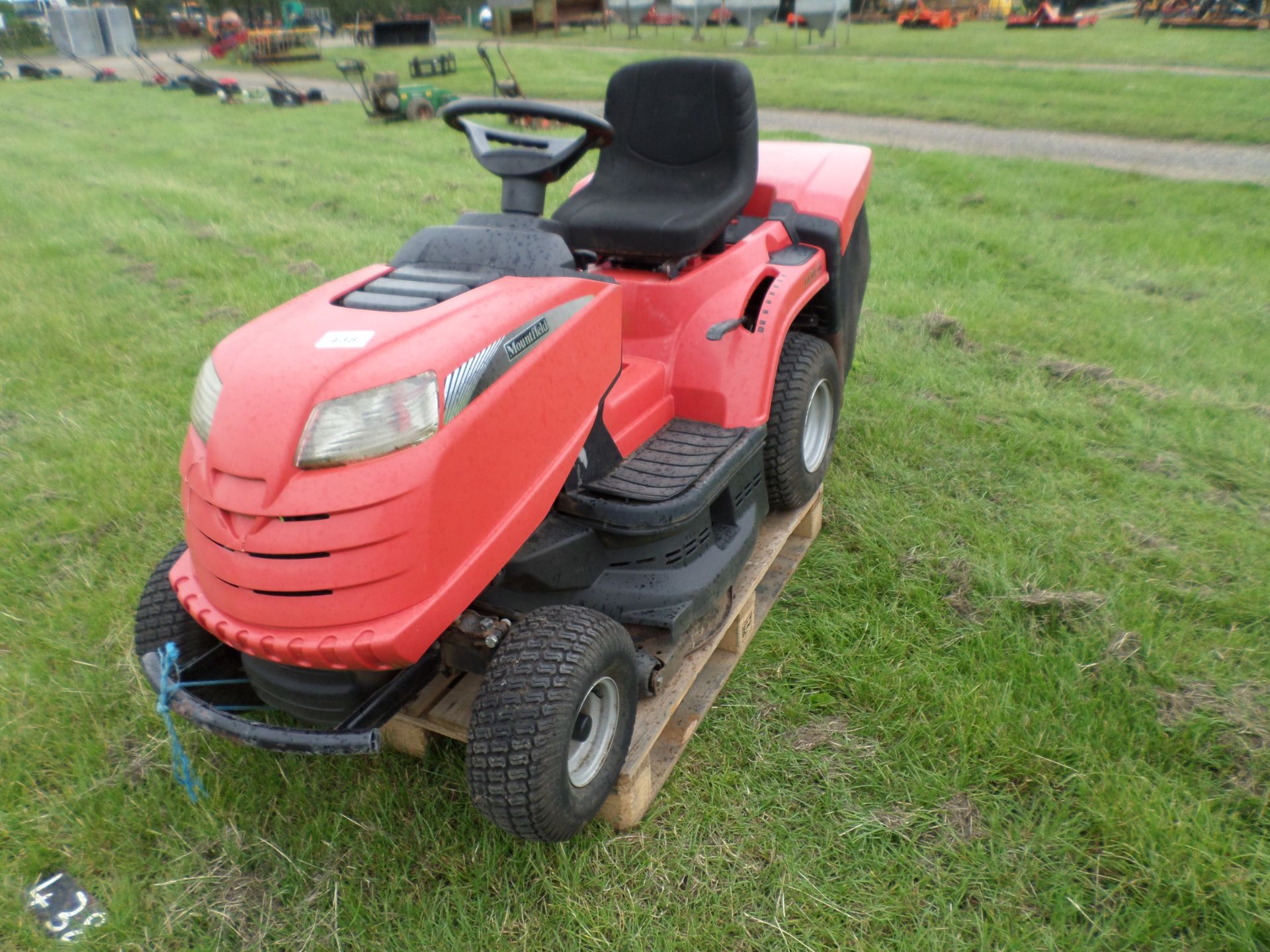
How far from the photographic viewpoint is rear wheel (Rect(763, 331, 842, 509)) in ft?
8.34

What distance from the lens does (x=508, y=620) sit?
72.2 inches

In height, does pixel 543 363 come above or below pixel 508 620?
above

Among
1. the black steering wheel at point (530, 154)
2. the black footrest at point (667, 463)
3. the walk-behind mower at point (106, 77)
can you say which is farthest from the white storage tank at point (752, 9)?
the black footrest at point (667, 463)

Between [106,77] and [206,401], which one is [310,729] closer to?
[206,401]

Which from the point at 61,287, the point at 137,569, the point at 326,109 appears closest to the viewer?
the point at 137,569

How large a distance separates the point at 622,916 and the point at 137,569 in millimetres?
1920

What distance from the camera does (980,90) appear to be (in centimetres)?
1195

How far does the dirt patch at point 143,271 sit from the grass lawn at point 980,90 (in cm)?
791

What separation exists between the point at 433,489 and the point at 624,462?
2.32ft

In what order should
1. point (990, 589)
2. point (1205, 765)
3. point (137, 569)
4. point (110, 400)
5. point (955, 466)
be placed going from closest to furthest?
point (1205, 765) < point (990, 589) < point (137, 569) < point (955, 466) < point (110, 400)

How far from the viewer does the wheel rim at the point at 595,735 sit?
1798 millimetres

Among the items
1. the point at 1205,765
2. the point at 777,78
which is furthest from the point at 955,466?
the point at 777,78

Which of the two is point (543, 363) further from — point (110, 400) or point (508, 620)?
point (110, 400)

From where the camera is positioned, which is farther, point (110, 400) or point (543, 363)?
point (110, 400)
